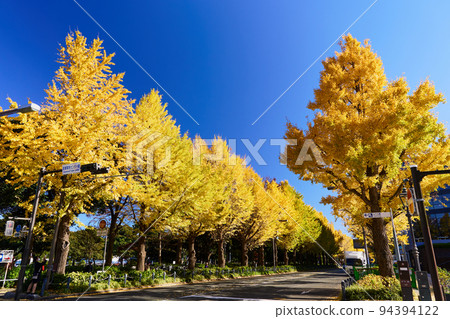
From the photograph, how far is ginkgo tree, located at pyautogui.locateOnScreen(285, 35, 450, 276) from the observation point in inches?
402

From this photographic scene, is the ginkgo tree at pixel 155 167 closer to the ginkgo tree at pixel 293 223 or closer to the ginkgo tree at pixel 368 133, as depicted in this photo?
the ginkgo tree at pixel 368 133

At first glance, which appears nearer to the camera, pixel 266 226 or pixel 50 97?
pixel 50 97

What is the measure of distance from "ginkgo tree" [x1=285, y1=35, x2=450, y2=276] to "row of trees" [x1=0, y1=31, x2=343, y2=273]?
7865mm

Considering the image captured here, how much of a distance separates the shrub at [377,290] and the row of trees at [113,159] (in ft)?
31.2

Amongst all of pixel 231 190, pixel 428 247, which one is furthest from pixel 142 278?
pixel 428 247

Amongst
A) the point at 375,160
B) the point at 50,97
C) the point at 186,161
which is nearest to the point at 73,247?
the point at 186,161

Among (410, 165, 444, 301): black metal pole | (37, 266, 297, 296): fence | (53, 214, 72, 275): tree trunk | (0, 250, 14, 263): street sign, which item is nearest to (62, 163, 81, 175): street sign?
(53, 214, 72, 275): tree trunk

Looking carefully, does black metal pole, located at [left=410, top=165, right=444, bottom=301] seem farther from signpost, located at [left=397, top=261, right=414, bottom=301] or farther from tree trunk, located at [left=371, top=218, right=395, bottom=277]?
tree trunk, located at [left=371, top=218, right=395, bottom=277]

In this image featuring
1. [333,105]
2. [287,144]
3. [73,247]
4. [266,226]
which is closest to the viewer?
[333,105]

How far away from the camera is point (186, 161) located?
19.1m

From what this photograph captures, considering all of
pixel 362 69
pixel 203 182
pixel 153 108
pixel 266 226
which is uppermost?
pixel 153 108

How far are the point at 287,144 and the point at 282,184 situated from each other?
121ft
